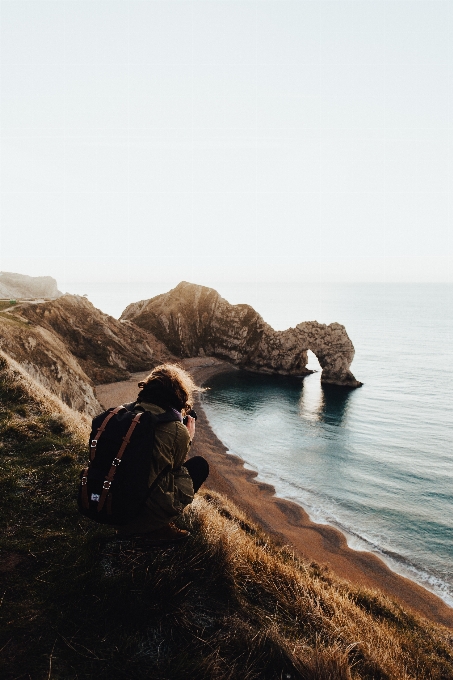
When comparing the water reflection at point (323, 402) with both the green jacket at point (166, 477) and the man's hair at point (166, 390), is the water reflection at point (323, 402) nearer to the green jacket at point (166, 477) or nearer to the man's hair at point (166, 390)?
the green jacket at point (166, 477)

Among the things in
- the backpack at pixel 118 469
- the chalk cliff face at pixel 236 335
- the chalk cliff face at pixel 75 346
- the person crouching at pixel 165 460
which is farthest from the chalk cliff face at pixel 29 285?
the backpack at pixel 118 469

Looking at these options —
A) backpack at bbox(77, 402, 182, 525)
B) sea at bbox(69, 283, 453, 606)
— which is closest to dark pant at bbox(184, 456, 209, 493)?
backpack at bbox(77, 402, 182, 525)

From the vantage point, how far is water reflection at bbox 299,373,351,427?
151 ft

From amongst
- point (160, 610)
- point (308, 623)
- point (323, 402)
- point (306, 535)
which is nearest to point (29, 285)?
point (323, 402)

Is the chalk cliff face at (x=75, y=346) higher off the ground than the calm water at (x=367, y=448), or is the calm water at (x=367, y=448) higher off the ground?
the chalk cliff face at (x=75, y=346)

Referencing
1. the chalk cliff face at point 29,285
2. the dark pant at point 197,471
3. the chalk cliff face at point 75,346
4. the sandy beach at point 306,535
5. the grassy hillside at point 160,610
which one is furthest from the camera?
the chalk cliff face at point 29,285

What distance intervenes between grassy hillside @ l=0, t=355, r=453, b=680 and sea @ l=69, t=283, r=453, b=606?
17129 millimetres

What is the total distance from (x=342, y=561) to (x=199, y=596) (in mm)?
18648

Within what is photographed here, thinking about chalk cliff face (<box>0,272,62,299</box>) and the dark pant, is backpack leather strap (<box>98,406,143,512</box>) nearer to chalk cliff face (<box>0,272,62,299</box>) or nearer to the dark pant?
the dark pant

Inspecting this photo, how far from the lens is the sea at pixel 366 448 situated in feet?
74.9

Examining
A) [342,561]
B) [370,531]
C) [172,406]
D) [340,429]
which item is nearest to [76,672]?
[172,406]

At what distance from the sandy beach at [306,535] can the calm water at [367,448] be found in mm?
965

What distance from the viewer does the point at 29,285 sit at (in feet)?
473

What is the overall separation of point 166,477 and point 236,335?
70557mm
